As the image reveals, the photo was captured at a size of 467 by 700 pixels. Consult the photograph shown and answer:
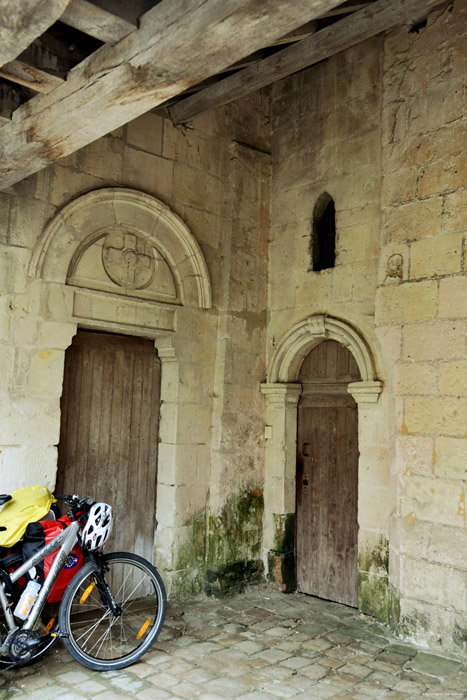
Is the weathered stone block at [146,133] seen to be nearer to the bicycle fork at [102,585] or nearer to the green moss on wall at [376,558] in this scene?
the bicycle fork at [102,585]

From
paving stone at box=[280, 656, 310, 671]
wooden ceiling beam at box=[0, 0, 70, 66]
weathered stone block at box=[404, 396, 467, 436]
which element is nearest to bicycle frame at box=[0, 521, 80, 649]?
paving stone at box=[280, 656, 310, 671]

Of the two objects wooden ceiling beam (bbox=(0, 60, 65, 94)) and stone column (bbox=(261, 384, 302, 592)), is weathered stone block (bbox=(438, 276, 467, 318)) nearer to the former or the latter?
stone column (bbox=(261, 384, 302, 592))

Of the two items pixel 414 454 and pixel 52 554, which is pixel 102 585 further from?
pixel 414 454

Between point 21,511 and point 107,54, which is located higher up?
point 107,54

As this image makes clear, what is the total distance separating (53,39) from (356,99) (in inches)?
125

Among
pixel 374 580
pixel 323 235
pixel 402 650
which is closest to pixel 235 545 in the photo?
pixel 374 580

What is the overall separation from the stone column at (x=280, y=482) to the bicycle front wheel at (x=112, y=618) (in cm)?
121

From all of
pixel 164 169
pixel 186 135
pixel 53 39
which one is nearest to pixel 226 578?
pixel 164 169

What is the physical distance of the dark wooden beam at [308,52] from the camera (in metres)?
4.11

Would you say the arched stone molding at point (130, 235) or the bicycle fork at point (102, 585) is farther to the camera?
the arched stone molding at point (130, 235)

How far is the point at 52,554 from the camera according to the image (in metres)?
3.66

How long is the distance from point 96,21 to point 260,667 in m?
3.71

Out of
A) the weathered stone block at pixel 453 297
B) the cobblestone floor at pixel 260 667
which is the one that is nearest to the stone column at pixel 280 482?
the cobblestone floor at pixel 260 667

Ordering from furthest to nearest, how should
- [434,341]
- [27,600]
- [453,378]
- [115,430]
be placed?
1. [115,430]
2. [434,341]
3. [453,378]
4. [27,600]
